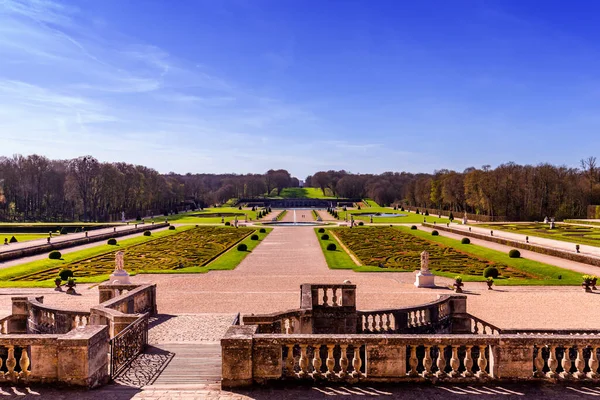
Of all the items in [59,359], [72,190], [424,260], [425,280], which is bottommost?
[425,280]

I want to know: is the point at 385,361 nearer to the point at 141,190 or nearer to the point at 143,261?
the point at 143,261

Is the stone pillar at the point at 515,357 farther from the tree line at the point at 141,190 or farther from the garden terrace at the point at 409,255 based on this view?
the tree line at the point at 141,190

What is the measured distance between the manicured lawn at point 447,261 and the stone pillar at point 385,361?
17.1 m

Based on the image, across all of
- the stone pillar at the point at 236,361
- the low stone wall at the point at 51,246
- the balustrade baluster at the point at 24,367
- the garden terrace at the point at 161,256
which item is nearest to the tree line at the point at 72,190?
the low stone wall at the point at 51,246

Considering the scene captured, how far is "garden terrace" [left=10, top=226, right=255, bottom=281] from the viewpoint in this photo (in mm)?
26797

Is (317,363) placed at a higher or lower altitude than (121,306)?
higher

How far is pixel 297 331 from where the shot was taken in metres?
11.4

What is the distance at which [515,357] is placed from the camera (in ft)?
24.8

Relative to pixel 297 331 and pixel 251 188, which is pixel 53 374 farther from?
pixel 251 188

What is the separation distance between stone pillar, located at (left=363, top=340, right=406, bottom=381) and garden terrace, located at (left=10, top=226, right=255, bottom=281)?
21530 millimetres

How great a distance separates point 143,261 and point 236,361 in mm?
25100

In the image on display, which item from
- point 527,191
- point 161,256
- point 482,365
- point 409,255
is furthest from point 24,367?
point 527,191

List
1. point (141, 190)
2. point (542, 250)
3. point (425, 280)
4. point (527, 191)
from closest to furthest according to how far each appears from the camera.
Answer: point (425, 280) < point (542, 250) < point (527, 191) < point (141, 190)

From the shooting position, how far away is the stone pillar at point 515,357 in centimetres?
754
